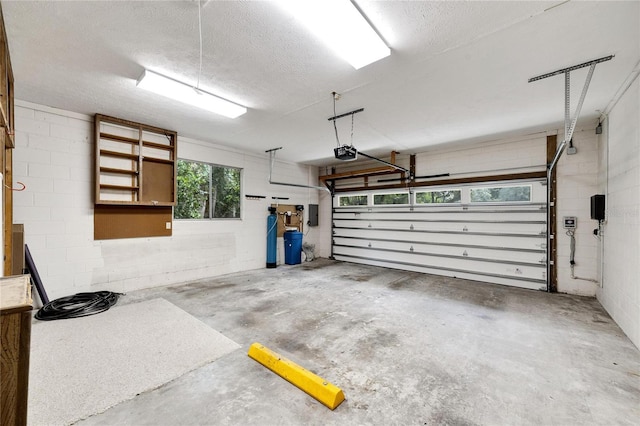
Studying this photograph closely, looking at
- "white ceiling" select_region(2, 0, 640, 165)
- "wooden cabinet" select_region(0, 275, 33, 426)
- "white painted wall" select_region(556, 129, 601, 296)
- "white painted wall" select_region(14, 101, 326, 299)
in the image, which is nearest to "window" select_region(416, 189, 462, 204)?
"white painted wall" select_region(556, 129, 601, 296)

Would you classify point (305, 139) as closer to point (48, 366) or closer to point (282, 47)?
point (282, 47)

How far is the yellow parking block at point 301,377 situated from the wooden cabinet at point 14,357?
1501mm

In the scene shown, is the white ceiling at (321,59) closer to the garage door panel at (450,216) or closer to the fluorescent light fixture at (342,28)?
the fluorescent light fixture at (342,28)

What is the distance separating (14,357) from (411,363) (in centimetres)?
247

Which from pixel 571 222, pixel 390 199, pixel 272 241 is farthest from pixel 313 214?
pixel 571 222

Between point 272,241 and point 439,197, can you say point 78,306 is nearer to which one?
point 272,241

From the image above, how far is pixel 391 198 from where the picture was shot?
681cm

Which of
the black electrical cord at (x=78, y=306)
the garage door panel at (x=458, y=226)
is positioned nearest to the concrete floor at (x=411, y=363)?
the black electrical cord at (x=78, y=306)

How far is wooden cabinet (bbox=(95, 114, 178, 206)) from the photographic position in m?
4.14

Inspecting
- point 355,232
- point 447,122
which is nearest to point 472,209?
point 447,122

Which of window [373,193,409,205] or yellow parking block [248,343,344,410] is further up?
window [373,193,409,205]

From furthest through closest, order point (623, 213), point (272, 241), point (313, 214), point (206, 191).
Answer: point (313, 214)
point (272, 241)
point (206, 191)
point (623, 213)

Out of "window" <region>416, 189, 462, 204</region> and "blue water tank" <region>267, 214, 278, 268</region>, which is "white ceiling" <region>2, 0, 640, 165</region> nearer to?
"window" <region>416, 189, 462, 204</region>

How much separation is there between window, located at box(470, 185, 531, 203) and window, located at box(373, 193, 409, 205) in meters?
1.45
